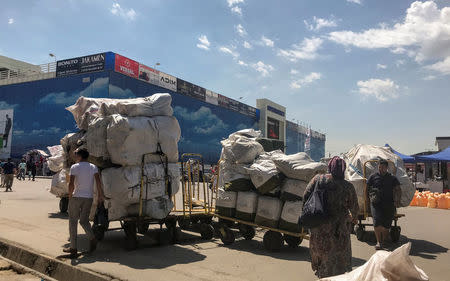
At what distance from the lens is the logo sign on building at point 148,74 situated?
31062 millimetres

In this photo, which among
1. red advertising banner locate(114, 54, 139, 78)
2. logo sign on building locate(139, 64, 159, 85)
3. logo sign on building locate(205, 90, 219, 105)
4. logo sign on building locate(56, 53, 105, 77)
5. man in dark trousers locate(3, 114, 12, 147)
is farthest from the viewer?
logo sign on building locate(205, 90, 219, 105)

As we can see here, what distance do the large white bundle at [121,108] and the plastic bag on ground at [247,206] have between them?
7.23 ft

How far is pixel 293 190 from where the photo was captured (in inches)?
246

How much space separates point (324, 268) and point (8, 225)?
7092 millimetres

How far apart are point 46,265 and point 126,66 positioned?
1038 inches

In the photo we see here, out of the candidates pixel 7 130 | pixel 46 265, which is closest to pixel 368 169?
pixel 46 265

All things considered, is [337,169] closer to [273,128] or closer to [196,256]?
[196,256]

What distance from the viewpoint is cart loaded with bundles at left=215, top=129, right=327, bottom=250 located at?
6188 mm

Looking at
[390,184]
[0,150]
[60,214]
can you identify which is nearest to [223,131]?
[0,150]

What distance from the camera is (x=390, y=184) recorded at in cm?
680

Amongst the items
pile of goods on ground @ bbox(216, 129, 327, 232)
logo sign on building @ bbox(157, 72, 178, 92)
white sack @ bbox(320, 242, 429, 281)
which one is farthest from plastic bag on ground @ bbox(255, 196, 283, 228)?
logo sign on building @ bbox(157, 72, 178, 92)

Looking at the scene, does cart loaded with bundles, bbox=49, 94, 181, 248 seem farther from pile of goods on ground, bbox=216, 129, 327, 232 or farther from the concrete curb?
pile of goods on ground, bbox=216, 129, 327, 232

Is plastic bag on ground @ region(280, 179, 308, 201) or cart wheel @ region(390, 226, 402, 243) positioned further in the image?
cart wheel @ region(390, 226, 402, 243)

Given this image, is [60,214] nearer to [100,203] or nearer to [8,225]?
[8,225]
